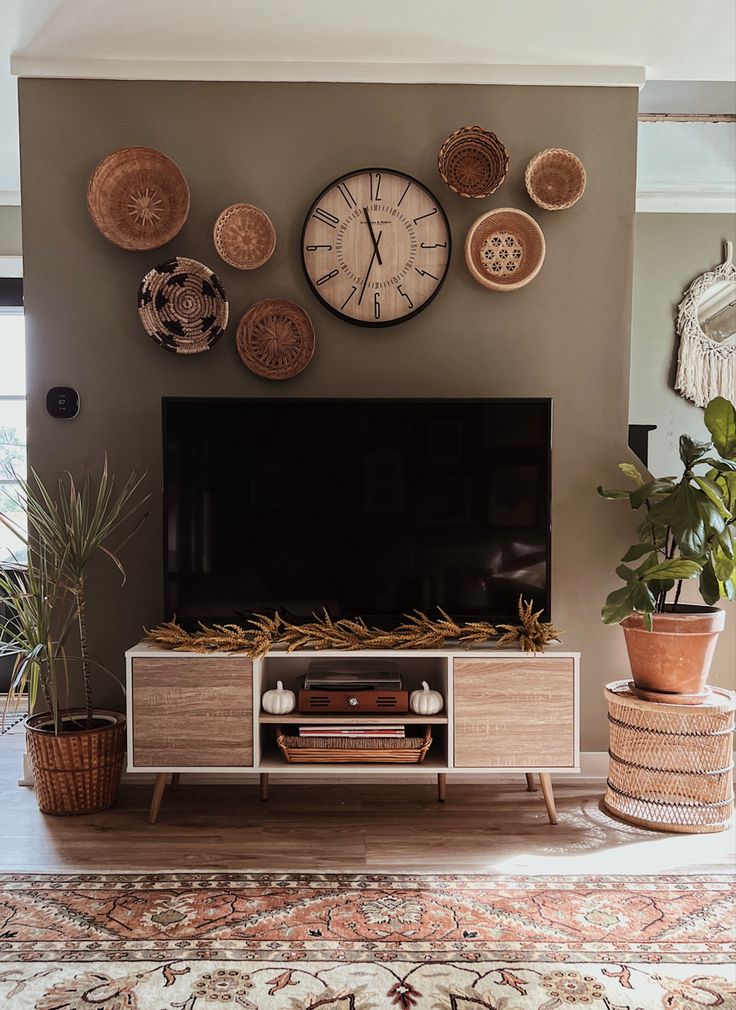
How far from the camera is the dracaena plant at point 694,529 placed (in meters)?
2.52

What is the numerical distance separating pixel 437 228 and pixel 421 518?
3.44 feet

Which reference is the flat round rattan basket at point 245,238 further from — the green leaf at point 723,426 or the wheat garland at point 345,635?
the green leaf at point 723,426

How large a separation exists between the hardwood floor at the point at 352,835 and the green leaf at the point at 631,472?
1098mm

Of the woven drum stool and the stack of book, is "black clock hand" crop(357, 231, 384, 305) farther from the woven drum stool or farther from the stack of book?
the woven drum stool

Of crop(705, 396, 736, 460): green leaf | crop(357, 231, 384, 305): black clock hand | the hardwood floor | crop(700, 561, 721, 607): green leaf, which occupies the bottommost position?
the hardwood floor

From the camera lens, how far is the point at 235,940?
6.32 feet

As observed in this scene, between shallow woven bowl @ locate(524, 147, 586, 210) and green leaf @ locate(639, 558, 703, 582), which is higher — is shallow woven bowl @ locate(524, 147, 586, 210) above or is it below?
above

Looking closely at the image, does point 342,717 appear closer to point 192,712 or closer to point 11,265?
point 192,712

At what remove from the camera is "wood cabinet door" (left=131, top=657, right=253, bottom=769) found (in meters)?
2.57

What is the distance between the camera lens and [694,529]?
249 cm

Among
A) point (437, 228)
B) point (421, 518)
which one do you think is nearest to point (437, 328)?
point (437, 228)

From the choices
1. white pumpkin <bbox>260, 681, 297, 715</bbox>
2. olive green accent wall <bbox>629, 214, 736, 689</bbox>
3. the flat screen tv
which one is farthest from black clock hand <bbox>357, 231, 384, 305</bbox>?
olive green accent wall <bbox>629, 214, 736, 689</bbox>

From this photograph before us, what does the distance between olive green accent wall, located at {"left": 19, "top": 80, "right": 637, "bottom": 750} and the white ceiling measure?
82 mm

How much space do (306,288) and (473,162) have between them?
0.73 meters
